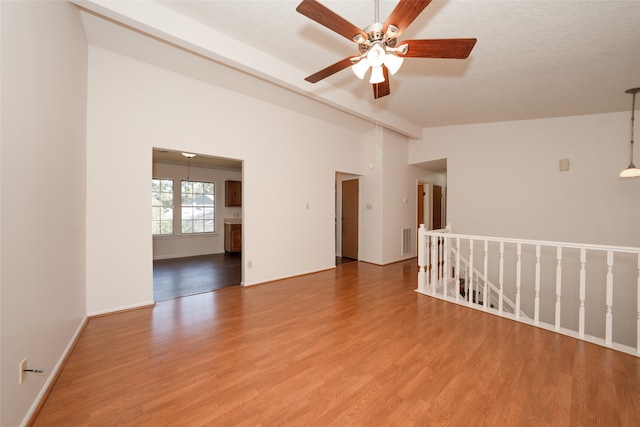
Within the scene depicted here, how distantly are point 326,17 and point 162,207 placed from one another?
6.31 metres

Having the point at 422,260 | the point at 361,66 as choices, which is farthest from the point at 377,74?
the point at 422,260

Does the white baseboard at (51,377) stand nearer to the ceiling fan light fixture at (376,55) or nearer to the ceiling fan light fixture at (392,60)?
the ceiling fan light fixture at (376,55)

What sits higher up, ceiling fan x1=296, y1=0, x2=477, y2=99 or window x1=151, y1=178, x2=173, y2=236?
ceiling fan x1=296, y1=0, x2=477, y2=99

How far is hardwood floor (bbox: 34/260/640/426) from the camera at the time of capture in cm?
150

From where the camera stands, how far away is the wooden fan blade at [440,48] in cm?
174

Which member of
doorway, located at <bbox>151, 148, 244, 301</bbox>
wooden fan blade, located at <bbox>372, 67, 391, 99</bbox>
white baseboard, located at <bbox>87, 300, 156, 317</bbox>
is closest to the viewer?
wooden fan blade, located at <bbox>372, 67, 391, 99</bbox>

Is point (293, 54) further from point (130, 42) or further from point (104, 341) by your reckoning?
point (104, 341)

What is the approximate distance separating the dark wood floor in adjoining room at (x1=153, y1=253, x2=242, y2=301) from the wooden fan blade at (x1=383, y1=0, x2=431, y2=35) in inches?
154

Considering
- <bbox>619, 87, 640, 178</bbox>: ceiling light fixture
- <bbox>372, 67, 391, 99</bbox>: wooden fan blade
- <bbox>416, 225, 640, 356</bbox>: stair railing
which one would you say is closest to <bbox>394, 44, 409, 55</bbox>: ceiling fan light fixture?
<bbox>372, 67, 391, 99</bbox>: wooden fan blade

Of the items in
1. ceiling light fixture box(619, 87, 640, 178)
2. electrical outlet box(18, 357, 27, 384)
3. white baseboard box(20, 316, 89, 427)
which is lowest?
white baseboard box(20, 316, 89, 427)

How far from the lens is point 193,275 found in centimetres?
468

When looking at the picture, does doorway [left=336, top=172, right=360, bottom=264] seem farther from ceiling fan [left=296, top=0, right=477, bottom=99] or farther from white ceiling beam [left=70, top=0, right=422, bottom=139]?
ceiling fan [left=296, top=0, right=477, bottom=99]

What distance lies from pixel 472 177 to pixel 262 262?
460 centimetres

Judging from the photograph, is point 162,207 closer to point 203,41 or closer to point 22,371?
point 203,41
